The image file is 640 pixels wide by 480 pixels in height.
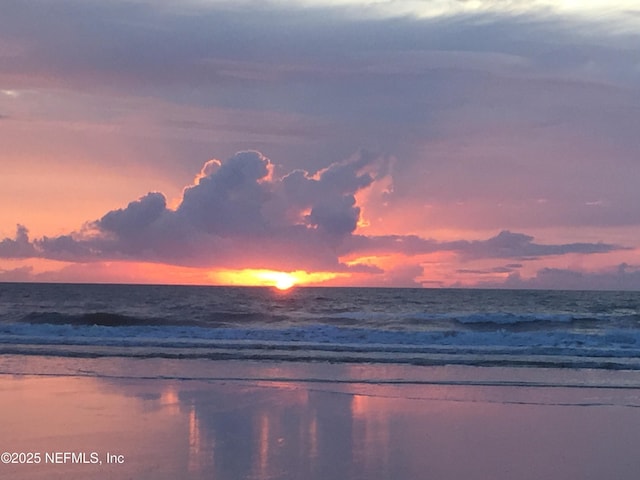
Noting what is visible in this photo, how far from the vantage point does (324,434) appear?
10.1 meters

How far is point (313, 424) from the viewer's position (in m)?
10.8

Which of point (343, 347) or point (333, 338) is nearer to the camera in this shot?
point (343, 347)

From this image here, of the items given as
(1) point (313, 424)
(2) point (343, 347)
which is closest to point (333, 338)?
(2) point (343, 347)

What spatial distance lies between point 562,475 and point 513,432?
209 cm

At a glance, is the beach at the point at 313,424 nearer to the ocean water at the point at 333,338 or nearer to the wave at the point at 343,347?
the wave at the point at 343,347

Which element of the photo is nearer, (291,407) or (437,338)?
(291,407)

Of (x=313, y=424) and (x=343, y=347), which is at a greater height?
(x=343, y=347)

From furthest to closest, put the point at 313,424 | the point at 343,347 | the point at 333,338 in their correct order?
1. the point at 333,338
2. the point at 343,347
3. the point at 313,424

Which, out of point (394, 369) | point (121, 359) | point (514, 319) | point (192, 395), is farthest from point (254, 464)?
point (514, 319)

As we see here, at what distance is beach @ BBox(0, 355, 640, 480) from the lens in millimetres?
8492

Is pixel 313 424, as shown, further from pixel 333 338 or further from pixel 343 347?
pixel 333 338

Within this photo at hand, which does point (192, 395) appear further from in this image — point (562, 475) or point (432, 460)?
point (562, 475)

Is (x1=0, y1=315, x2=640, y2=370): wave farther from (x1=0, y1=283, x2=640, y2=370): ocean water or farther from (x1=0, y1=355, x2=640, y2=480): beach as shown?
(x1=0, y1=355, x2=640, y2=480): beach

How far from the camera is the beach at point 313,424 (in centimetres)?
849
